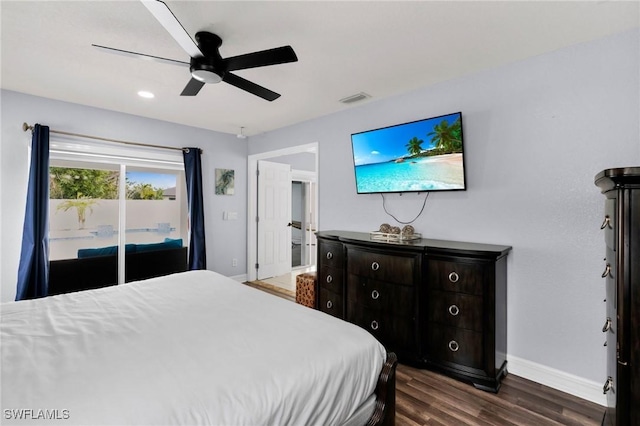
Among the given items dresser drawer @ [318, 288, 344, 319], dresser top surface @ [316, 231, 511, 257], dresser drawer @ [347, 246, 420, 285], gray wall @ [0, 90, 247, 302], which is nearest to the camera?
dresser top surface @ [316, 231, 511, 257]

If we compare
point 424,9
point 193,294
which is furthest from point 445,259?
point 193,294

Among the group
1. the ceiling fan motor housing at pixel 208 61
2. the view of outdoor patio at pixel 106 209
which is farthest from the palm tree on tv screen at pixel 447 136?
the view of outdoor patio at pixel 106 209

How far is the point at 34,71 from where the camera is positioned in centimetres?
265

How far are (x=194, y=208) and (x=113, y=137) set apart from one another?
1348 mm

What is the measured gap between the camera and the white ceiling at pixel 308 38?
180cm

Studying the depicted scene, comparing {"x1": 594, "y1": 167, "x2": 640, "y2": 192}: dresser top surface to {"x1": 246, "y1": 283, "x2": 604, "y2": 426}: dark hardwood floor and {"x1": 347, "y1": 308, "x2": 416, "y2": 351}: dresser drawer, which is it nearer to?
{"x1": 246, "y1": 283, "x2": 604, "y2": 426}: dark hardwood floor

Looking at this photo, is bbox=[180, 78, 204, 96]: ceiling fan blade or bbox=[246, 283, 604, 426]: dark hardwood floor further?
bbox=[180, 78, 204, 96]: ceiling fan blade

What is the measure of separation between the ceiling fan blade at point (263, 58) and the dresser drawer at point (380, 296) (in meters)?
1.96

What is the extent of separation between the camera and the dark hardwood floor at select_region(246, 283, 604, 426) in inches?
73.5

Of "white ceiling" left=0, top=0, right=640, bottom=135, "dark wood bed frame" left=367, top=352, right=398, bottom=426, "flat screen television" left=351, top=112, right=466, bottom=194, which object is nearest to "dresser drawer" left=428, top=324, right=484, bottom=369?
"dark wood bed frame" left=367, top=352, right=398, bottom=426

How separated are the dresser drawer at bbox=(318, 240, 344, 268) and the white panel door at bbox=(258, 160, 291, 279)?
227cm

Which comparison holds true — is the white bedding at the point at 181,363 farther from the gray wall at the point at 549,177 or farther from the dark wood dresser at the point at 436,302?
the gray wall at the point at 549,177

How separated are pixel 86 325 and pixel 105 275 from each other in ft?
9.22

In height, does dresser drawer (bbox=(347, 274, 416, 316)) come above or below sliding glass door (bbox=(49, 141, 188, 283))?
below
